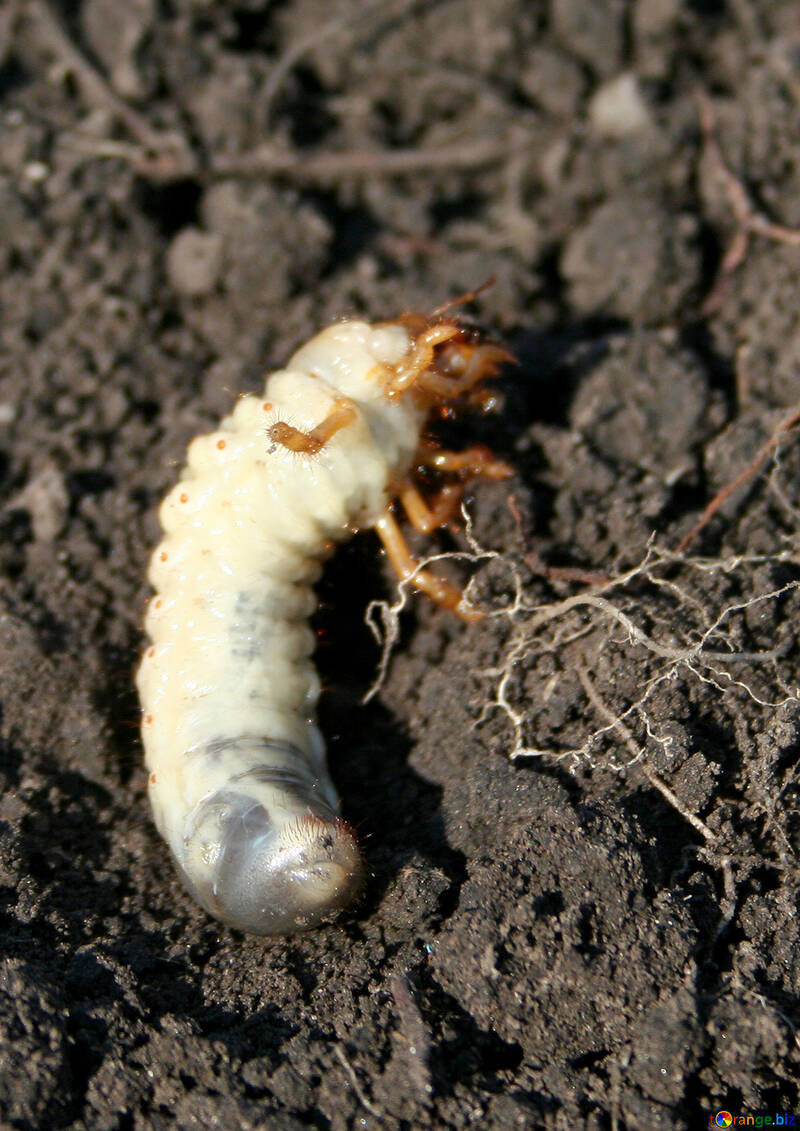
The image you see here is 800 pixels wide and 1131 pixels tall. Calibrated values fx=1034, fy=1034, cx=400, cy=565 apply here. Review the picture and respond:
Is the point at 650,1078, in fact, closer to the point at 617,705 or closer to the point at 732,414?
the point at 617,705

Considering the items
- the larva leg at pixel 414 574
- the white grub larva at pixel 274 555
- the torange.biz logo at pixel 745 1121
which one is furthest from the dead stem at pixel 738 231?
the torange.biz logo at pixel 745 1121

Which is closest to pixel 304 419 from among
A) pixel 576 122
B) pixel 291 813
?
pixel 291 813

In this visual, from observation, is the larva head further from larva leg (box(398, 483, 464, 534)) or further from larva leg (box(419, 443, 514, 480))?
larva leg (box(419, 443, 514, 480))

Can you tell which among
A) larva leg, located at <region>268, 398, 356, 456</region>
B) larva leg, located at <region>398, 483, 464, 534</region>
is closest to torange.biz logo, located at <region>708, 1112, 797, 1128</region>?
larva leg, located at <region>398, 483, 464, 534</region>

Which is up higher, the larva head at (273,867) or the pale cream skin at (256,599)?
the pale cream skin at (256,599)

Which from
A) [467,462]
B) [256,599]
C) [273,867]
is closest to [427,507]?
[467,462]

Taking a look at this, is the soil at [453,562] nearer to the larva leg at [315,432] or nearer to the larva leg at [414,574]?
the larva leg at [414,574]
